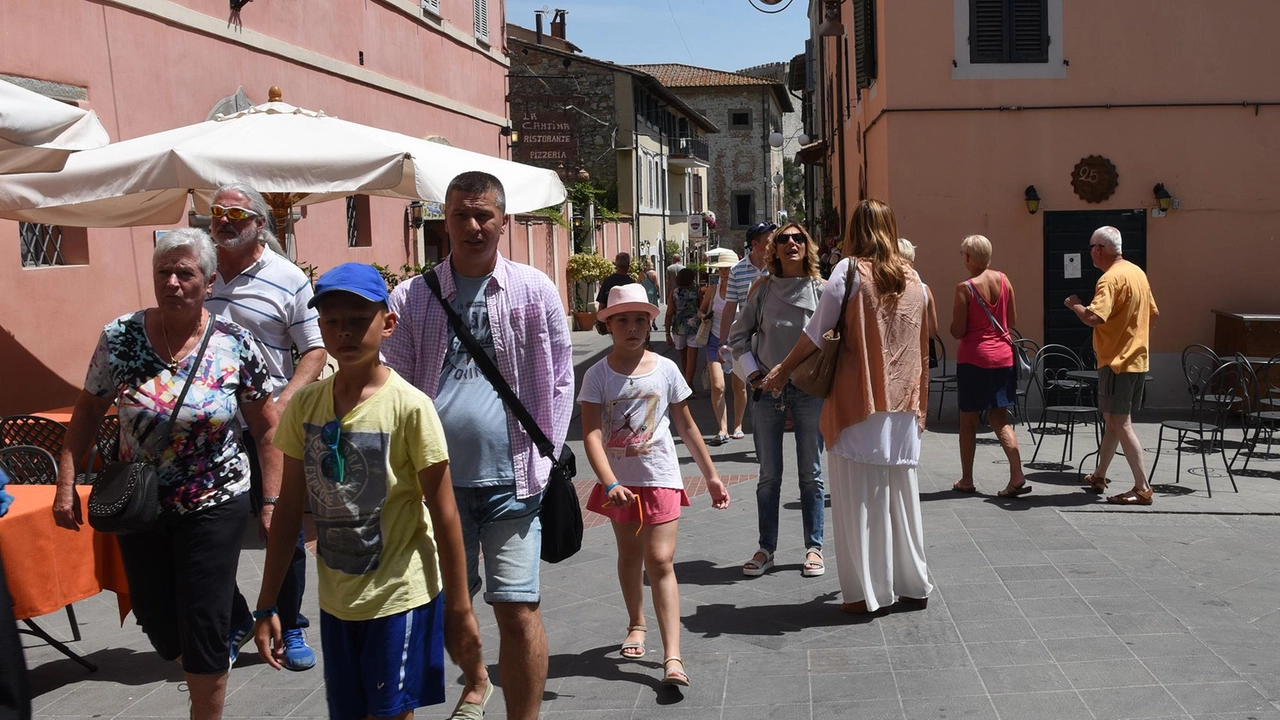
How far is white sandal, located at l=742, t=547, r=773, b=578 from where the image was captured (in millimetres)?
6598

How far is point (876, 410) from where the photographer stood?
568 centimetres

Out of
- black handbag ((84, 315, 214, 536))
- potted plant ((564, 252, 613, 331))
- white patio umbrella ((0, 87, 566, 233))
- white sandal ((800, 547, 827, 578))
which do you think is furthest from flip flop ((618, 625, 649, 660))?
potted plant ((564, 252, 613, 331))

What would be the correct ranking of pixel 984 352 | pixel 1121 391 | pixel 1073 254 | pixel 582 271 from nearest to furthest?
pixel 1121 391, pixel 984 352, pixel 1073 254, pixel 582 271

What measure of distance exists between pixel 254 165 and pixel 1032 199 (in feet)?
28.7

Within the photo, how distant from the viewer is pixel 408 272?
17094mm

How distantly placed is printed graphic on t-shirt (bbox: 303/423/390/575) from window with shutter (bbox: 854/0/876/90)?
12354 mm

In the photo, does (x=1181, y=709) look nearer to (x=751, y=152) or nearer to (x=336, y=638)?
(x=336, y=638)

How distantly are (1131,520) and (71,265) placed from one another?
25.6ft

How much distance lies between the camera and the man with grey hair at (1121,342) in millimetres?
8148

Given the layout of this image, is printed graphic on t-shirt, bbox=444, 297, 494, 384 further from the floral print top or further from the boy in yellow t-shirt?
the floral print top

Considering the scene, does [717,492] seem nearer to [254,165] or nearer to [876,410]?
[876,410]

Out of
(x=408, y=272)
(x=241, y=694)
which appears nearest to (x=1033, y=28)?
(x=408, y=272)

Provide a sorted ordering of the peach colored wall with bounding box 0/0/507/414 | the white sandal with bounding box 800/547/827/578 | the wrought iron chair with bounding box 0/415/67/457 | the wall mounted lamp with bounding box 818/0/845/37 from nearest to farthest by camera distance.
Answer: the white sandal with bounding box 800/547/827/578 → the wrought iron chair with bounding box 0/415/67/457 → the peach colored wall with bounding box 0/0/507/414 → the wall mounted lamp with bounding box 818/0/845/37

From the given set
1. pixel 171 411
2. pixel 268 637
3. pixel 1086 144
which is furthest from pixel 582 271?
pixel 268 637
